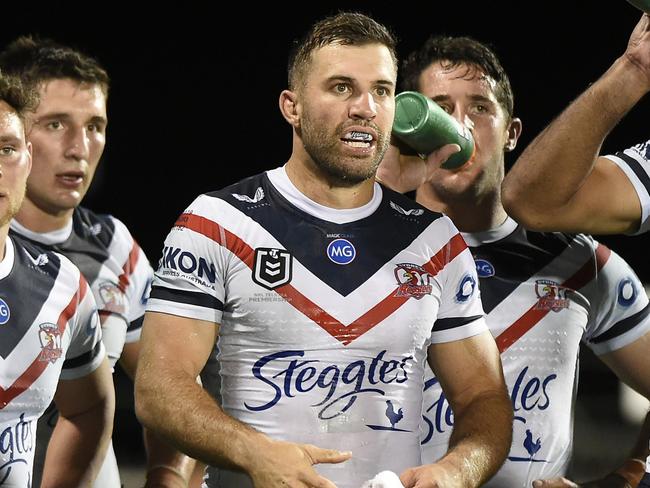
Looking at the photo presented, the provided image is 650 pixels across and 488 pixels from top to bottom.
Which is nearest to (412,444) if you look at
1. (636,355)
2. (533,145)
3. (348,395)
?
(348,395)

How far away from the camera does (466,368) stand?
2.65 meters

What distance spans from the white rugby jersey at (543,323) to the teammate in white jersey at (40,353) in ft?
3.01

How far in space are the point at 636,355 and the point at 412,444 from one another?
1.06 meters

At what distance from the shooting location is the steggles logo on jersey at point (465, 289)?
2709 millimetres

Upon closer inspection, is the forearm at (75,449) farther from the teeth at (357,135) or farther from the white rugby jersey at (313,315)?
the teeth at (357,135)

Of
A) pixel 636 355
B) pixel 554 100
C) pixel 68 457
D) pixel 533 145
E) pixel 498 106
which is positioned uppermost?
pixel 554 100

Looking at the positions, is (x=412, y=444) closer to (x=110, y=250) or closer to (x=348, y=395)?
(x=348, y=395)

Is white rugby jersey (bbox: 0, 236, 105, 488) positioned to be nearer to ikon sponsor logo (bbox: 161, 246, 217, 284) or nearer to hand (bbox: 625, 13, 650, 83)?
ikon sponsor logo (bbox: 161, 246, 217, 284)

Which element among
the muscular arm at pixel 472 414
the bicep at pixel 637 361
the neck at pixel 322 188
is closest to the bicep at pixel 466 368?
the muscular arm at pixel 472 414

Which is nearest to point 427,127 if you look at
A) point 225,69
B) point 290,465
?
point 290,465

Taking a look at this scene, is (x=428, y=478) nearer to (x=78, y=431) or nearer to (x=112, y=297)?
(x=78, y=431)

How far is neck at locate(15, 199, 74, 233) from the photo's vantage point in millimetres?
3585

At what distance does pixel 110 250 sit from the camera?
372 cm

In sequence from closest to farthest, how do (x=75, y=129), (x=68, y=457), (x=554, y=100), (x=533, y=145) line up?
(x=533, y=145)
(x=68, y=457)
(x=75, y=129)
(x=554, y=100)
